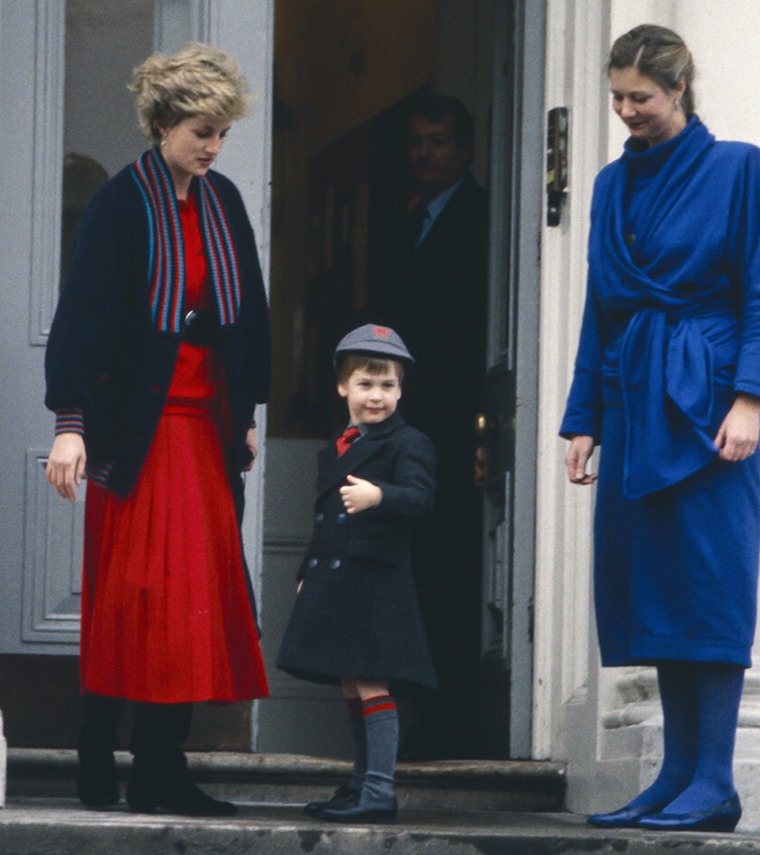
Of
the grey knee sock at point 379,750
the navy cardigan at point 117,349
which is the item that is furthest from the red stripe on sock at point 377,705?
the navy cardigan at point 117,349

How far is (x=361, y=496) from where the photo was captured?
183 inches

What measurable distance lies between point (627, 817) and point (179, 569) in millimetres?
1076

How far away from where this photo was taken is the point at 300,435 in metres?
8.41

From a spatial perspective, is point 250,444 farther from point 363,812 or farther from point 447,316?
point 447,316

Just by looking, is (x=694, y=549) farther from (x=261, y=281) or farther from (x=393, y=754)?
(x=261, y=281)

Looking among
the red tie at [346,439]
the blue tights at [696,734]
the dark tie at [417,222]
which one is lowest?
the blue tights at [696,734]

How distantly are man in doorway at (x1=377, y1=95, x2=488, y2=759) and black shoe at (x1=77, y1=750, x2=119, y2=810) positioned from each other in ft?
5.80

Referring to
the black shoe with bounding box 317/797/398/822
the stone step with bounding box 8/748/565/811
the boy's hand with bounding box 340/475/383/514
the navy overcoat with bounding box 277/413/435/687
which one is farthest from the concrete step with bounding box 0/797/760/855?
the stone step with bounding box 8/748/565/811

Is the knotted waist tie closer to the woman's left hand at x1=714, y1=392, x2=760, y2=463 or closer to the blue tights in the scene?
the woman's left hand at x1=714, y1=392, x2=760, y2=463

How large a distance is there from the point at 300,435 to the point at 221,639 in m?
3.90

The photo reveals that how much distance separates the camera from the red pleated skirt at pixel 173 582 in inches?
175

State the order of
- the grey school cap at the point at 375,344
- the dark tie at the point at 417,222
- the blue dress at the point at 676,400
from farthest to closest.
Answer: the dark tie at the point at 417,222 → the grey school cap at the point at 375,344 → the blue dress at the point at 676,400

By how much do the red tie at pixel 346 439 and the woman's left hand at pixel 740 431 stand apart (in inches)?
37.2

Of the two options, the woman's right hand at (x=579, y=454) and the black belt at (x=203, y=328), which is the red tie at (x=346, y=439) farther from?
the woman's right hand at (x=579, y=454)
